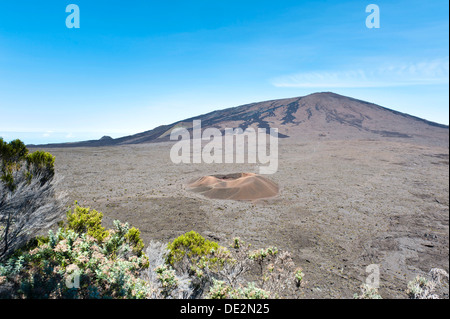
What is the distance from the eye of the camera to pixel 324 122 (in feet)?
275

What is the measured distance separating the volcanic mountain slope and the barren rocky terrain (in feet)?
134

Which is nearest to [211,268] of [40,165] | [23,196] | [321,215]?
[23,196]

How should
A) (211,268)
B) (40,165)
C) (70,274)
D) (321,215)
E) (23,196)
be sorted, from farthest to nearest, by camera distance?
(321,215) < (40,165) < (23,196) < (211,268) < (70,274)

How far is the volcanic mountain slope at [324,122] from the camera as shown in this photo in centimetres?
6641

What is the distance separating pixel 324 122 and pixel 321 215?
252 ft

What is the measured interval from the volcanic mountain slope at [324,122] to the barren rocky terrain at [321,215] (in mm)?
40801

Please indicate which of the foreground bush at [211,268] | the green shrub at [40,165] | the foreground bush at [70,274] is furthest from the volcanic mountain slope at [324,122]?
the foreground bush at [70,274]

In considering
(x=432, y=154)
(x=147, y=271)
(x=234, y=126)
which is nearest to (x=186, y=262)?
(x=147, y=271)

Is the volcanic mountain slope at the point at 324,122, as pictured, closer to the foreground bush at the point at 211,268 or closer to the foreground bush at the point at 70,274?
the foreground bush at the point at 211,268

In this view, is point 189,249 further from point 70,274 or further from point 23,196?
point 23,196

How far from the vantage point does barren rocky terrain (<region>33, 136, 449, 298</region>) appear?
10.2 m

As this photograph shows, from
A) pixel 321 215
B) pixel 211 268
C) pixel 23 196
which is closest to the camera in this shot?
pixel 211 268

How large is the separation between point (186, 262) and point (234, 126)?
81193 mm
